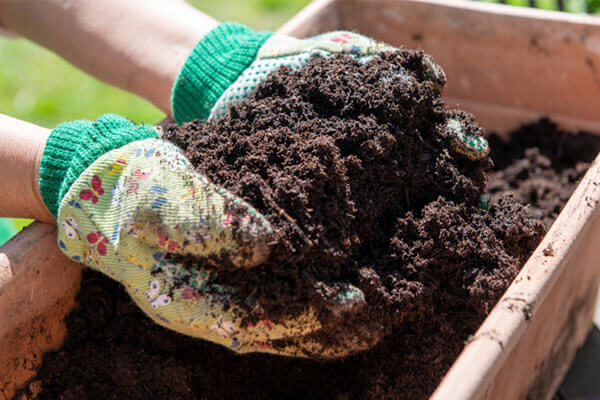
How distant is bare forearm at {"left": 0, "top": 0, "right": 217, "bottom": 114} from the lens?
1582mm

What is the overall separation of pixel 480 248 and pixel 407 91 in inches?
13.2

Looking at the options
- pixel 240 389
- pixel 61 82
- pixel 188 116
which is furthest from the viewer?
pixel 61 82

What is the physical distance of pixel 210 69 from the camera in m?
1.44

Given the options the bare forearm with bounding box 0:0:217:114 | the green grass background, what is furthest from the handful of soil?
the green grass background

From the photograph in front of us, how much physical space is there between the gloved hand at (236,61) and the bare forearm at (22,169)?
369 millimetres

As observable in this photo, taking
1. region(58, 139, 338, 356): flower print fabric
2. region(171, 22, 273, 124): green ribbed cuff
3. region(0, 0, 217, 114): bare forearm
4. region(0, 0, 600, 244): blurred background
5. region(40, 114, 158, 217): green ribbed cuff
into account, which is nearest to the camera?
region(58, 139, 338, 356): flower print fabric

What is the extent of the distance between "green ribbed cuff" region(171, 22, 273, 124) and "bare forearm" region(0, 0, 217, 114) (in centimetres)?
11

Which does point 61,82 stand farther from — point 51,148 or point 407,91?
point 407,91

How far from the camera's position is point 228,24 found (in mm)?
1543

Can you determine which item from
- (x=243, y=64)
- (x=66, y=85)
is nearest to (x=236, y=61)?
(x=243, y=64)

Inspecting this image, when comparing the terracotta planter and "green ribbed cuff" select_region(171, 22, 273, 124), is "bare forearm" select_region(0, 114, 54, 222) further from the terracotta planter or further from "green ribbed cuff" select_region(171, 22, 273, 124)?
"green ribbed cuff" select_region(171, 22, 273, 124)

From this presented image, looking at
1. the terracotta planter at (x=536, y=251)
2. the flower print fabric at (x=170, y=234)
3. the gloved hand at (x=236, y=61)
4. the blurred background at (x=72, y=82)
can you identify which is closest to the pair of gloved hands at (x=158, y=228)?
the flower print fabric at (x=170, y=234)

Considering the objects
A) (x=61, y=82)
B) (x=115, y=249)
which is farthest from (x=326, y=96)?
(x=61, y=82)

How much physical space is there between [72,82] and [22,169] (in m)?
2.16
